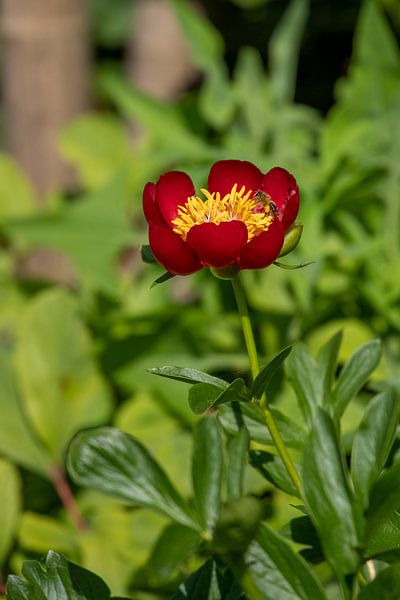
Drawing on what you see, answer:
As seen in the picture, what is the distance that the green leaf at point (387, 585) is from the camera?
50 centimetres

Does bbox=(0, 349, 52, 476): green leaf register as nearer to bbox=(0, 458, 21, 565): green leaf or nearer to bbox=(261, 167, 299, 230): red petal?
bbox=(0, 458, 21, 565): green leaf

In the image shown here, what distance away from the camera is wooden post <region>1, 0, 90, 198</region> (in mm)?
1700

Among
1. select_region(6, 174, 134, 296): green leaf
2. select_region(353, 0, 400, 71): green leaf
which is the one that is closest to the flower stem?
select_region(6, 174, 134, 296): green leaf

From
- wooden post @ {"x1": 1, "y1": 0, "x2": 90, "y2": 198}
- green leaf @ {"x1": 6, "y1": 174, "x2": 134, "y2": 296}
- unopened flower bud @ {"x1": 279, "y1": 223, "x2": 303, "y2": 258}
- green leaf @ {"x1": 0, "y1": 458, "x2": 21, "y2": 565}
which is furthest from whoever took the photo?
wooden post @ {"x1": 1, "y1": 0, "x2": 90, "y2": 198}

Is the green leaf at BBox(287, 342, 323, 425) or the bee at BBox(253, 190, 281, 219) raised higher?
the bee at BBox(253, 190, 281, 219)

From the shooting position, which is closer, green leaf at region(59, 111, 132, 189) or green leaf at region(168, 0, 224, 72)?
green leaf at region(168, 0, 224, 72)

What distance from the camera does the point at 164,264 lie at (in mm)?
564

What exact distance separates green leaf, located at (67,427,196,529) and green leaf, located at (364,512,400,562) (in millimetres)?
136

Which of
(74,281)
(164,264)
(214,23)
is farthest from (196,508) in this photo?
(214,23)

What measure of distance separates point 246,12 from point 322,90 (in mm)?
299

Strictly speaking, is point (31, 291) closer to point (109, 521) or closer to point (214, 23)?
point (109, 521)

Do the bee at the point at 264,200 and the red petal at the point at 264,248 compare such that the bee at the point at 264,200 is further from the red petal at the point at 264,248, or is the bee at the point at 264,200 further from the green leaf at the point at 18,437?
the green leaf at the point at 18,437

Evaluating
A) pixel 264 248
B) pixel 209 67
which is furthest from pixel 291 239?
pixel 209 67

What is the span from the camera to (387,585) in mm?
505
